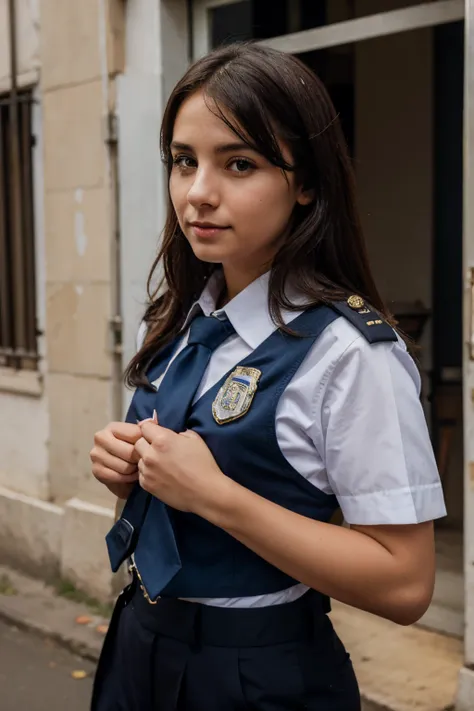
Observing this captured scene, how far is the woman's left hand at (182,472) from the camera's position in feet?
4.26

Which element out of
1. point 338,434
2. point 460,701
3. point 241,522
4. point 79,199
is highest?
point 79,199

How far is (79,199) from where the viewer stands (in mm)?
4430

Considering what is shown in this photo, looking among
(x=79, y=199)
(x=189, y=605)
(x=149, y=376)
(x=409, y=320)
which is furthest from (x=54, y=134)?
(x=189, y=605)

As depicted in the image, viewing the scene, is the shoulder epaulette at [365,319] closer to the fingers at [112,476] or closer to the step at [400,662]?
the fingers at [112,476]

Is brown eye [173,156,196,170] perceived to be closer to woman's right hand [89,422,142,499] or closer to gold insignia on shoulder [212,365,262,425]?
gold insignia on shoulder [212,365,262,425]

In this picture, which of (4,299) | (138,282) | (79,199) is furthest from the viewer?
(4,299)

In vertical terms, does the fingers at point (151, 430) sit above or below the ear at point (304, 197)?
below

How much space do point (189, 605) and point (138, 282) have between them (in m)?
2.84

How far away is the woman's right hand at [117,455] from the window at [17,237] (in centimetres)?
353

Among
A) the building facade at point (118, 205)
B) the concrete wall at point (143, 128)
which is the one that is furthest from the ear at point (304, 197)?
the concrete wall at point (143, 128)

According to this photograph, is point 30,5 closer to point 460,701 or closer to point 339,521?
point 339,521

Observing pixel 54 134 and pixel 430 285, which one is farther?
pixel 430 285

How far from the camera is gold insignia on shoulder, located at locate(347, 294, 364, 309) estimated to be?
137cm

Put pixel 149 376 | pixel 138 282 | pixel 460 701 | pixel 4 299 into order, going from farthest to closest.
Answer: pixel 4 299, pixel 138 282, pixel 460 701, pixel 149 376
